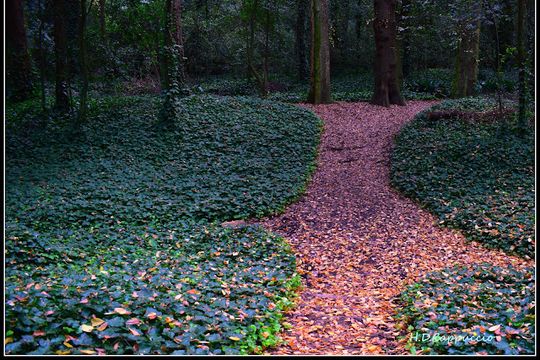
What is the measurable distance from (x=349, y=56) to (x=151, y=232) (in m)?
25.2

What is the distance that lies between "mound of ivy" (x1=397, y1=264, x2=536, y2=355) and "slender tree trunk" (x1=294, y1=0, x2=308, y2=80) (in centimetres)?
2202

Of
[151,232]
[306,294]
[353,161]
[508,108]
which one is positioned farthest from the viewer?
[508,108]

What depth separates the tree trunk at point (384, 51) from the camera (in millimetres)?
17812

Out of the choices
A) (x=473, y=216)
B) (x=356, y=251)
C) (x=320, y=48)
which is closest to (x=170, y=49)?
(x=320, y=48)

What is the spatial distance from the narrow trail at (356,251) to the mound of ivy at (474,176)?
32cm

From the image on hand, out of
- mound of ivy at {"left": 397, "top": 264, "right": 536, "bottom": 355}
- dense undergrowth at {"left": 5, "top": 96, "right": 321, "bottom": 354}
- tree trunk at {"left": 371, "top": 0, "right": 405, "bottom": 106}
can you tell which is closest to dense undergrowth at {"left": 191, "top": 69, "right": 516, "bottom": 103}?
tree trunk at {"left": 371, "top": 0, "right": 405, "bottom": 106}

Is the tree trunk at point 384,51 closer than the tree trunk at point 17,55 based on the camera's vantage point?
No

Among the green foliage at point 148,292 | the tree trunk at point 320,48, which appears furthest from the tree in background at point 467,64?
the green foliage at point 148,292

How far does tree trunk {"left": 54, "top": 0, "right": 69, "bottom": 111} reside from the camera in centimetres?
1377

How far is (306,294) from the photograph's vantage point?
628 centimetres

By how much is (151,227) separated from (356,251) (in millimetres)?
3589

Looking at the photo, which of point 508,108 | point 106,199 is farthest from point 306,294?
point 508,108

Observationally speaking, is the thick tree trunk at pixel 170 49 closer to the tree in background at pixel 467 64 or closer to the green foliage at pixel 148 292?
the green foliage at pixel 148 292

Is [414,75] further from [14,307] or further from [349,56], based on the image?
[14,307]
